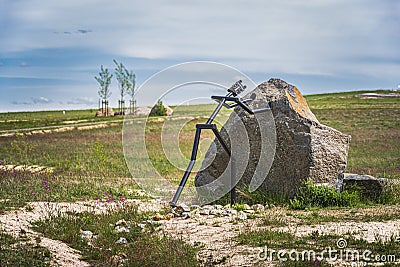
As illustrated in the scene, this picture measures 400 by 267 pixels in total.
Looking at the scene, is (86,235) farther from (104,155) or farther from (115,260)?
(104,155)

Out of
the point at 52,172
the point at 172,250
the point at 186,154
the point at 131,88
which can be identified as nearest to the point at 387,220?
the point at 172,250

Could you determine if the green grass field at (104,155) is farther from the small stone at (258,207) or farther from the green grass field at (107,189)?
the small stone at (258,207)

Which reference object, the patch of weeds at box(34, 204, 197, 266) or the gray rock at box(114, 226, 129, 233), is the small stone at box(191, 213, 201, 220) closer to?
the patch of weeds at box(34, 204, 197, 266)

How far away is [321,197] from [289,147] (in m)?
1.51

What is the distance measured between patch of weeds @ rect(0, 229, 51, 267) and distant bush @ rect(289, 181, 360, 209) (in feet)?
20.0

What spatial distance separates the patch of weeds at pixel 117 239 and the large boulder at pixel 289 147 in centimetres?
332

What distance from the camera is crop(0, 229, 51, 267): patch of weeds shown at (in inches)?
306

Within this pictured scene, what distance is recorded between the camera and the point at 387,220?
A: 9.80m

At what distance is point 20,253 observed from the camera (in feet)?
26.5

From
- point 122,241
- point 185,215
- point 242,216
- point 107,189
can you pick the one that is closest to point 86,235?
point 122,241

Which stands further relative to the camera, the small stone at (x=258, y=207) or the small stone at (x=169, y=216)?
the small stone at (x=258, y=207)

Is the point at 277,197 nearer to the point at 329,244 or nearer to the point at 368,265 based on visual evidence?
the point at 329,244

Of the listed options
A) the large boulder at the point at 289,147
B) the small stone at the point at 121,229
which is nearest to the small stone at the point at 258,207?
the large boulder at the point at 289,147

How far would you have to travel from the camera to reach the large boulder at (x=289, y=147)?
493 inches
